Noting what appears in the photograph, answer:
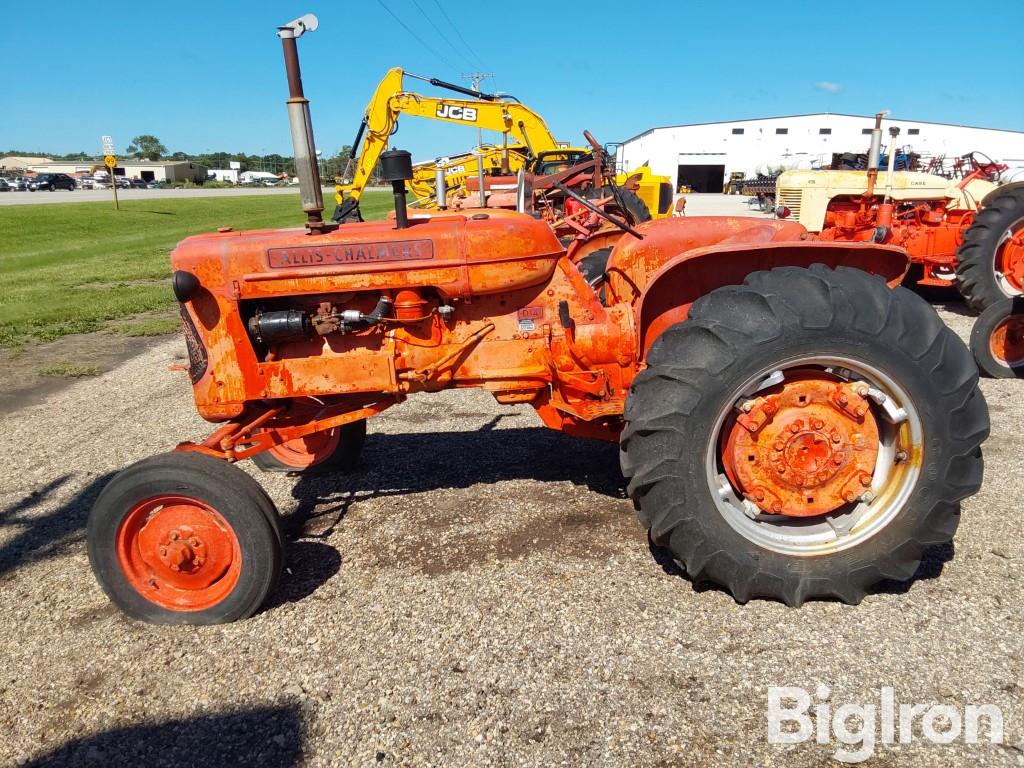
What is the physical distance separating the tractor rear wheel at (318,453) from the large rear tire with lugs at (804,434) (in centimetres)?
204

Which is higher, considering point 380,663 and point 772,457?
point 772,457

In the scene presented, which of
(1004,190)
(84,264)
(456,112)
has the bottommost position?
(84,264)

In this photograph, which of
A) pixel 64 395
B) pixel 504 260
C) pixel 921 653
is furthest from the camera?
pixel 64 395

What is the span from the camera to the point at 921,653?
2271mm

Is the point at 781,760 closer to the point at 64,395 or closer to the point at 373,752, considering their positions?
the point at 373,752

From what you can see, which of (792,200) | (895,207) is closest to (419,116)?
(792,200)

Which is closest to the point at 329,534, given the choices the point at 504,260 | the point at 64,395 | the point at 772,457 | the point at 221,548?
the point at 221,548

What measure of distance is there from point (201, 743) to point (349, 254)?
1815 millimetres

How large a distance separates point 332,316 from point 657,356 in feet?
4.46

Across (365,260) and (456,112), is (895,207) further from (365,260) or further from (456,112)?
(365,260)

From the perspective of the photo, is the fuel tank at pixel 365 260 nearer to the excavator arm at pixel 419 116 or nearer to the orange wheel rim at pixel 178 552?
the orange wheel rim at pixel 178 552

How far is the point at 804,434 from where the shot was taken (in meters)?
2.49

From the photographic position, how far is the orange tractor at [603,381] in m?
2.36

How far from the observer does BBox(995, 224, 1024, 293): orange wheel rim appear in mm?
6867
